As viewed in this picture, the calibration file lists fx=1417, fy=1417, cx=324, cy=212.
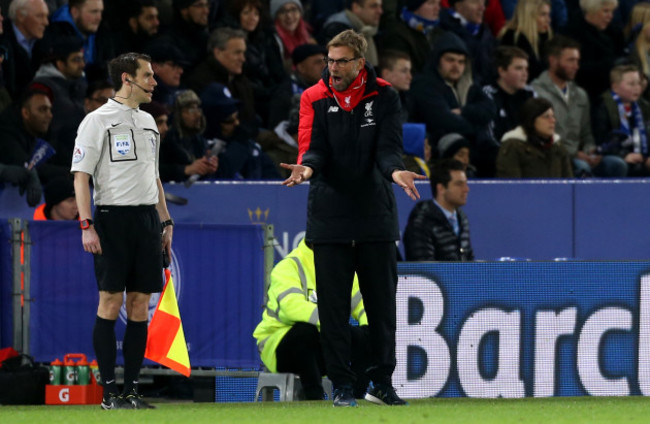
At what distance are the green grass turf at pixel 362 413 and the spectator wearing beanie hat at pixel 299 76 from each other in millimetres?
5594

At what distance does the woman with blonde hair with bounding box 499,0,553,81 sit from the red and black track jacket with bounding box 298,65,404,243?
778cm

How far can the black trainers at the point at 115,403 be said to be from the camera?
311 inches

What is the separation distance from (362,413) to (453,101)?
24.0 feet

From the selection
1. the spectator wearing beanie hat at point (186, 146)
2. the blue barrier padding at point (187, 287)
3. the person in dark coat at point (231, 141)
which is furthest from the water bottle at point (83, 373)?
the person in dark coat at point (231, 141)

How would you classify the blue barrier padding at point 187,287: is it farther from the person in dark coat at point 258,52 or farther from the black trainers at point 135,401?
the person in dark coat at point 258,52

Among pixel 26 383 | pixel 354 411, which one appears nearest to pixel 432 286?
pixel 354 411

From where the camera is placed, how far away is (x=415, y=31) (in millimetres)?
15016

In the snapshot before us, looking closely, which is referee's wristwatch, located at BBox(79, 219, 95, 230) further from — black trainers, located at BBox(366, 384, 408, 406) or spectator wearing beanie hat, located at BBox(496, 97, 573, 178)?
spectator wearing beanie hat, located at BBox(496, 97, 573, 178)

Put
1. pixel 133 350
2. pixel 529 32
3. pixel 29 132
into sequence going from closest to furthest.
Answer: pixel 133 350 → pixel 29 132 → pixel 529 32

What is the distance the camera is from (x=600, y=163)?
1378cm

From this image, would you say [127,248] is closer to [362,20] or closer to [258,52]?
[258,52]

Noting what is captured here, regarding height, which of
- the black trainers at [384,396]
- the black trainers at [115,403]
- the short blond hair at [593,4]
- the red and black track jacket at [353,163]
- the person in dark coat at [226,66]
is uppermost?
the short blond hair at [593,4]

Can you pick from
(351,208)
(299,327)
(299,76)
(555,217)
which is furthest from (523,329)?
(299,76)

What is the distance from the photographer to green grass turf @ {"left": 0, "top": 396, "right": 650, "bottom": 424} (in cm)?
697
